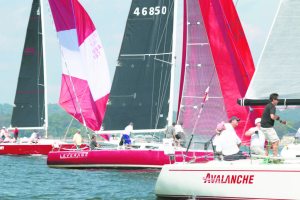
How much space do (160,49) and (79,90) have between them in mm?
10675

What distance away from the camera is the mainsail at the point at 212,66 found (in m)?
26.7

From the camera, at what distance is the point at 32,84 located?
4481cm

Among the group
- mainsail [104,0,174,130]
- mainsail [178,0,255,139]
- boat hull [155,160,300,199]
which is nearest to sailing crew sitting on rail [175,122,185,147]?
mainsail [178,0,255,139]

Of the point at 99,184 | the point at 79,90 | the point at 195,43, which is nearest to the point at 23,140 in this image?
the point at 79,90

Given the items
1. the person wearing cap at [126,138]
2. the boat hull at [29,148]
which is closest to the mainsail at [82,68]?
the boat hull at [29,148]

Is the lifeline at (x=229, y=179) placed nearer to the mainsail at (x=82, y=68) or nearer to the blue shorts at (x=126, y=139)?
the blue shorts at (x=126, y=139)

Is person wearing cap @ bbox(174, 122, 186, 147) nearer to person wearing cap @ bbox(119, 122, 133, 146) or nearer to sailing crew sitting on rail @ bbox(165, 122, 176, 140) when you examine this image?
sailing crew sitting on rail @ bbox(165, 122, 176, 140)

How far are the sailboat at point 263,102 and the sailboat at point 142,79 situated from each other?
14.2 metres

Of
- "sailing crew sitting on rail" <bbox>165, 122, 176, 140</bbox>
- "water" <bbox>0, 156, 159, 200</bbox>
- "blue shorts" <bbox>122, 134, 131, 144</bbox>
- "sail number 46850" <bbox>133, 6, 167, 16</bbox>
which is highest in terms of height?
"sail number 46850" <bbox>133, 6, 167, 16</bbox>

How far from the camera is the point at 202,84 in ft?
95.7

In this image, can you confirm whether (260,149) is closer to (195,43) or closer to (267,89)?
(267,89)

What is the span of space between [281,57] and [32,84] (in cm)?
2993

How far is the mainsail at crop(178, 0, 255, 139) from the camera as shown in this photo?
A: 87.5 feet

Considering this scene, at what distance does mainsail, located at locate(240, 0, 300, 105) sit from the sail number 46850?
15696 mm
